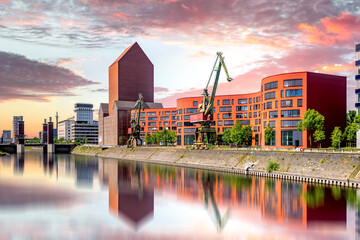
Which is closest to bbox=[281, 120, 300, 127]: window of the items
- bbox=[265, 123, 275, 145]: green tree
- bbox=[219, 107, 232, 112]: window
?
bbox=[265, 123, 275, 145]: green tree

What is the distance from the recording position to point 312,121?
9969 cm

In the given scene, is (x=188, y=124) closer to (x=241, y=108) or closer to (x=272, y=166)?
(x=241, y=108)

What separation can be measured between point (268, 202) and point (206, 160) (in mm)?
53083

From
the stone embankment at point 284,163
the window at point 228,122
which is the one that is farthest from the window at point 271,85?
the window at point 228,122

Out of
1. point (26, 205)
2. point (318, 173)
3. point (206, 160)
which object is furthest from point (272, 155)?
point (26, 205)

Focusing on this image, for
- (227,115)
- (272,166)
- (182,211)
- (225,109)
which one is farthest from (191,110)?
(182,211)

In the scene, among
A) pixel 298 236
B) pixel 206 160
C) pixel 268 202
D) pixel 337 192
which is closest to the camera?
pixel 298 236

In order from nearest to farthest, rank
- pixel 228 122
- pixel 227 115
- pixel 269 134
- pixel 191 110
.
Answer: pixel 269 134 < pixel 228 122 < pixel 227 115 < pixel 191 110

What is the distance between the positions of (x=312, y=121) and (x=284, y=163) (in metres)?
28.8

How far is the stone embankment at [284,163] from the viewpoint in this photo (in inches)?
2456

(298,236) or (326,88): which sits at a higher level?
(326,88)

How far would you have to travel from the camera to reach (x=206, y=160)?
104m

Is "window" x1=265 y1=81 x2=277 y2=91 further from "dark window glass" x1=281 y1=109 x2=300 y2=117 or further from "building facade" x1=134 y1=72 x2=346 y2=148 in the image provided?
"dark window glass" x1=281 y1=109 x2=300 y2=117

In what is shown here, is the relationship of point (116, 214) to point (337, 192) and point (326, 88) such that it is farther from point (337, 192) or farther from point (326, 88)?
point (326, 88)
